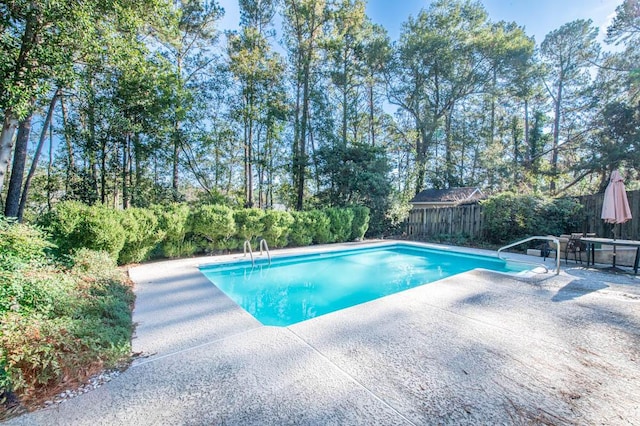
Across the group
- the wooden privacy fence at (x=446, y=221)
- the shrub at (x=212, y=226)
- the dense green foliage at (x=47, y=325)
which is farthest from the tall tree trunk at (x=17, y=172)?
the wooden privacy fence at (x=446, y=221)

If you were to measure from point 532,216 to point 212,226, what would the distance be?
1008 cm

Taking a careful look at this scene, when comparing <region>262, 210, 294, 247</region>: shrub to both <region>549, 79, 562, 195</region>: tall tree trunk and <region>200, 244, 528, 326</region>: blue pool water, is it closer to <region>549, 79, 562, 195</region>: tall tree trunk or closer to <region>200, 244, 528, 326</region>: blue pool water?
<region>200, 244, 528, 326</region>: blue pool water

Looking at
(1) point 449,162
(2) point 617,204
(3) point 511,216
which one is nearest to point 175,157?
(3) point 511,216

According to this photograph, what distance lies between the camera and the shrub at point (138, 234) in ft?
19.5

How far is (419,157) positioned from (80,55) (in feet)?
62.8

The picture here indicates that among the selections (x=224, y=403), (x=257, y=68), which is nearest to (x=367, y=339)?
(x=224, y=403)

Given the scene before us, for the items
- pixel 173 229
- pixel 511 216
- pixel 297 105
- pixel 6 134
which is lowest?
pixel 173 229

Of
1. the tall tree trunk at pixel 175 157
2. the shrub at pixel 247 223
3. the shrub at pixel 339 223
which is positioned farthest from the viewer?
the tall tree trunk at pixel 175 157

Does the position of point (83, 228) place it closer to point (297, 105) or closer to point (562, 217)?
point (297, 105)

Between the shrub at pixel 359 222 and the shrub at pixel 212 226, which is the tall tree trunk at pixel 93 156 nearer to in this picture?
the shrub at pixel 212 226

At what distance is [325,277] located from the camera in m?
6.79

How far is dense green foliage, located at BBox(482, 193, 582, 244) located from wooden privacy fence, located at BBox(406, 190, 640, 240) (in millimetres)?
350

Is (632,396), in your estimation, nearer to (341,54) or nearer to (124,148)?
(124,148)

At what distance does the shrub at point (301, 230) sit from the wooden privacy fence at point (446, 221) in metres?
5.50
